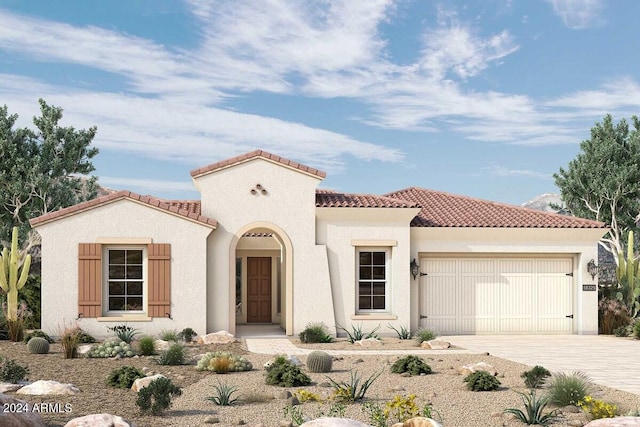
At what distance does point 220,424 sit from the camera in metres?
8.96

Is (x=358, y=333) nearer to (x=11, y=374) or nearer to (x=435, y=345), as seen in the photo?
(x=435, y=345)

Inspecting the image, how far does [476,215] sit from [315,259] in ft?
18.3

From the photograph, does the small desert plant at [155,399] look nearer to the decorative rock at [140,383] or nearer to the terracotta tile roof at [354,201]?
the decorative rock at [140,383]

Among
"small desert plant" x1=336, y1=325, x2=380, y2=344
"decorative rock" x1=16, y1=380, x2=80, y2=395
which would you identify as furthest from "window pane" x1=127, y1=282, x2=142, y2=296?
"decorative rock" x1=16, y1=380, x2=80, y2=395

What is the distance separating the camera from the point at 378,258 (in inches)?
834

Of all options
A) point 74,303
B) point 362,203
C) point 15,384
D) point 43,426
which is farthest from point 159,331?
point 43,426

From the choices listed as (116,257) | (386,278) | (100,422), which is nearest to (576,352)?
(386,278)

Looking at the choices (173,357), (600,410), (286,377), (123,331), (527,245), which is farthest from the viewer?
(527,245)

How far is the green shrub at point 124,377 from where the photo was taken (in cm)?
1152

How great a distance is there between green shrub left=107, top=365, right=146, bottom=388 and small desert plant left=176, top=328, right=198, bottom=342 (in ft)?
24.2

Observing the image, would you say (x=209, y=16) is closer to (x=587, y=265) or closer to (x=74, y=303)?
(x=74, y=303)

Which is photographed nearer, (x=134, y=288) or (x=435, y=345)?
(x=435, y=345)

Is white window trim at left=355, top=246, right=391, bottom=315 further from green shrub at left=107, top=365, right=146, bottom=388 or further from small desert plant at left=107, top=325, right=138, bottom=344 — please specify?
green shrub at left=107, top=365, right=146, bottom=388

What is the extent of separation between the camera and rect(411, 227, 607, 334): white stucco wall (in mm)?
21656
